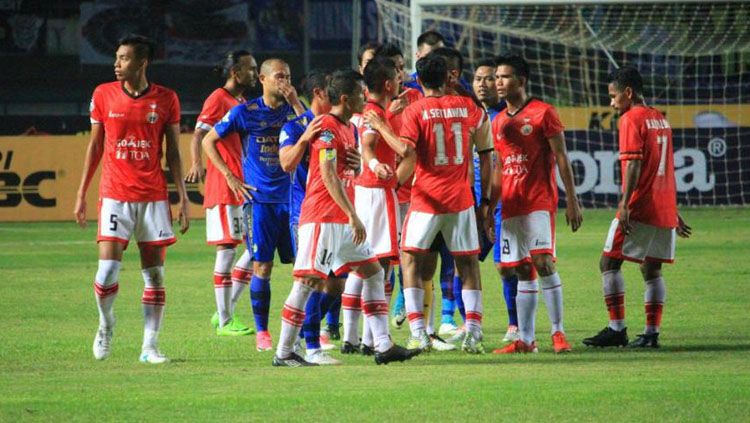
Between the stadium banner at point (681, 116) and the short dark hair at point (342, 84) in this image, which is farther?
the stadium banner at point (681, 116)

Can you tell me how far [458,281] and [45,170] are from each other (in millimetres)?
16296

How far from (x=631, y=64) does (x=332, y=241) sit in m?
27.4

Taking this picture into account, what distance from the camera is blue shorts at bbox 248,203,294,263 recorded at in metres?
11.4

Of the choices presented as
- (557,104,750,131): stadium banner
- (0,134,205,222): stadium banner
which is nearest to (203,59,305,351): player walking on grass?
(0,134,205,222): stadium banner

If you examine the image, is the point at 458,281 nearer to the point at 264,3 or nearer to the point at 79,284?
the point at 79,284

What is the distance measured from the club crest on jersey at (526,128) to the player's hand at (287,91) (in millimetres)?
1709

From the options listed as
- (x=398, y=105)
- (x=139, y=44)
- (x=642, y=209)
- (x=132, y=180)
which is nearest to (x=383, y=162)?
(x=398, y=105)

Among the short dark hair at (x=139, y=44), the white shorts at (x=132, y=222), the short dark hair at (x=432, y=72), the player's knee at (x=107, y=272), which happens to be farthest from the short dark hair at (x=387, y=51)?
the player's knee at (x=107, y=272)

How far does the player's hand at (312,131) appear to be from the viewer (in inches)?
379

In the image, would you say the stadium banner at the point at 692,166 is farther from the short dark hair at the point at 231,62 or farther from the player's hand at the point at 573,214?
the player's hand at the point at 573,214

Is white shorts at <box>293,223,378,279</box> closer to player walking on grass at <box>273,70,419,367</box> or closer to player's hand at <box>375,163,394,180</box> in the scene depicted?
player walking on grass at <box>273,70,419,367</box>

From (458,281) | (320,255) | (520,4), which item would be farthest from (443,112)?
(520,4)

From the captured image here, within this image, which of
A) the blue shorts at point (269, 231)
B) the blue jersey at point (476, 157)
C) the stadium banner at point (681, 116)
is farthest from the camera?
the stadium banner at point (681, 116)

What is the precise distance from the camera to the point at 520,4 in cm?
2312
